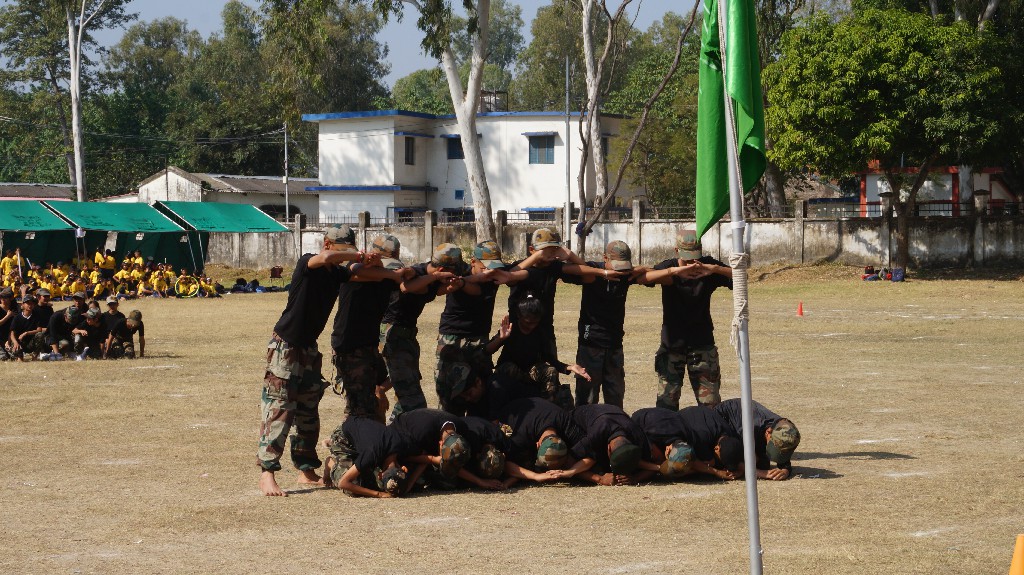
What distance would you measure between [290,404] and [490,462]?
164cm

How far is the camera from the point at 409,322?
9.92m

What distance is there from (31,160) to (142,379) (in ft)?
223

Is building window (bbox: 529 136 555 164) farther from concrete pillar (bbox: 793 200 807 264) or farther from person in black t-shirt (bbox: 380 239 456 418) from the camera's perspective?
person in black t-shirt (bbox: 380 239 456 418)

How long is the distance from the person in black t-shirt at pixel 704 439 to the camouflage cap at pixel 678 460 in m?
0.07

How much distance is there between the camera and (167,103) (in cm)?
7706

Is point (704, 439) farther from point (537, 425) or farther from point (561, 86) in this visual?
point (561, 86)

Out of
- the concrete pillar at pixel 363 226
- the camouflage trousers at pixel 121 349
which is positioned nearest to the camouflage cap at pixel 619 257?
the camouflage trousers at pixel 121 349

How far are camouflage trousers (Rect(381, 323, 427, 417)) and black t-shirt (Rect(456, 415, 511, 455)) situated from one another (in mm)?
739

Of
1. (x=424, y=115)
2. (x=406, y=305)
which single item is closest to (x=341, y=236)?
(x=406, y=305)

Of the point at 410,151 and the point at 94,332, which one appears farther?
the point at 410,151

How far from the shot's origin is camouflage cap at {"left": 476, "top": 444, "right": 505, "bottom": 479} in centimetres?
863

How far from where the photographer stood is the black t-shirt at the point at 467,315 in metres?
9.75

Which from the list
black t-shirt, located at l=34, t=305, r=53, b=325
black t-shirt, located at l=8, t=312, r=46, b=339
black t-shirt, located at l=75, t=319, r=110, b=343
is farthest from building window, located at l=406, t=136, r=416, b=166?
black t-shirt, located at l=8, t=312, r=46, b=339

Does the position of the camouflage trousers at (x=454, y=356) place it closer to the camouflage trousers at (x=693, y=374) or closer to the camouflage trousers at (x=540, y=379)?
the camouflage trousers at (x=540, y=379)
